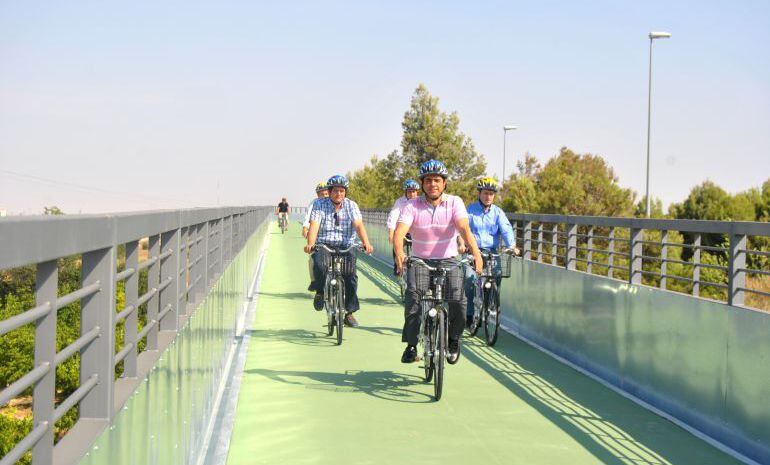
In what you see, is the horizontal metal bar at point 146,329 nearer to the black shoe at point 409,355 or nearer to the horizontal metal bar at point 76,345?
the horizontal metal bar at point 76,345

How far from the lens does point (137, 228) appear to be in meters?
4.15

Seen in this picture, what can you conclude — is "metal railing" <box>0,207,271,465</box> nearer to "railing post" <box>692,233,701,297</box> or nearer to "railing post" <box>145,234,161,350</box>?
"railing post" <box>145,234,161,350</box>

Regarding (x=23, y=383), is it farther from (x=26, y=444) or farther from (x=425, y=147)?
(x=425, y=147)

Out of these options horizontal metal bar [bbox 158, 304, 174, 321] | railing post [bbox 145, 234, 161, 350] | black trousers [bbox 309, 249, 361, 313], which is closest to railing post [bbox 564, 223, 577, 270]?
black trousers [bbox 309, 249, 361, 313]

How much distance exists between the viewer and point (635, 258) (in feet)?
35.4

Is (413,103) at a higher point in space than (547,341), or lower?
higher

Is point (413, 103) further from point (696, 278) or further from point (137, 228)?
point (137, 228)

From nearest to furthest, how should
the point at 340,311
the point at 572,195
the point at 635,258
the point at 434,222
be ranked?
the point at 434,222 < the point at 635,258 < the point at 340,311 < the point at 572,195

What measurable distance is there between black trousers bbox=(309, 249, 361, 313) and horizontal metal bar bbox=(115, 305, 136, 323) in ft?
31.9

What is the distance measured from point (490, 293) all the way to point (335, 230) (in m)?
2.23

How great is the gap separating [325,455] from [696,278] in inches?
167

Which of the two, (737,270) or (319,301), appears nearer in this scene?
(737,270)

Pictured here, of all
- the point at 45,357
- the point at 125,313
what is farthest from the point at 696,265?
the point at 45,357

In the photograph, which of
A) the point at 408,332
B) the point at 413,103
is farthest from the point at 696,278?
the point at 413,103
